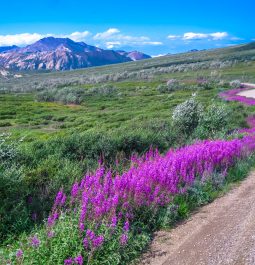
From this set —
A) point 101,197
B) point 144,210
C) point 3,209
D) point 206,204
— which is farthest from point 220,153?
point 3,209

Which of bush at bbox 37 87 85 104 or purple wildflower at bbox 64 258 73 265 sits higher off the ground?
bush at bbox 37 87 85 104

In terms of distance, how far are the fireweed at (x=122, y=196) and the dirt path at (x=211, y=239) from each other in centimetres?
63

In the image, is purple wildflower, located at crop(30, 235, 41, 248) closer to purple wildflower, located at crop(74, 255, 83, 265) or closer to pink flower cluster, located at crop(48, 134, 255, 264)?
pink flower cluster, located at crop(48, 134, 255, 264)

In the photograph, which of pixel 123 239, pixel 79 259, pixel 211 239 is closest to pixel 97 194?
pixel 123 239

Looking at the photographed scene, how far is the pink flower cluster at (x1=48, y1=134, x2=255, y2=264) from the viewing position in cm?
623

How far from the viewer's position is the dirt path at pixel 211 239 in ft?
19.7

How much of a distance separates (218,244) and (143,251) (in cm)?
134

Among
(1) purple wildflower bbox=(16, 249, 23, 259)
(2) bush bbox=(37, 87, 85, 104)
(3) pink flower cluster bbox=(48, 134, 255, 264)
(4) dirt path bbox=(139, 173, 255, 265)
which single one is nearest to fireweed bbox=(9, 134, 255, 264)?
(3) pink flower cluster bbox=(48, 134, 255, 264)

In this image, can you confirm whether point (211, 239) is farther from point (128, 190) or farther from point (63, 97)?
point (63, 97)

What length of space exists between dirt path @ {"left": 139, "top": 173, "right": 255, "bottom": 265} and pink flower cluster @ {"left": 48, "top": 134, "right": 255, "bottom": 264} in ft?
2.15

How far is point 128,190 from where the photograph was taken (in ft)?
24.9

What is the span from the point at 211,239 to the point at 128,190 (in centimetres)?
192

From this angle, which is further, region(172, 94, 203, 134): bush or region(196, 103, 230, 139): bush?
region(172, 94, 203, 134): bush

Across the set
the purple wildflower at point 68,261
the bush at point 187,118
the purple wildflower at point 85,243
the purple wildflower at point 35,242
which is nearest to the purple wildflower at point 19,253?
the purple wildflower at point 35,242
